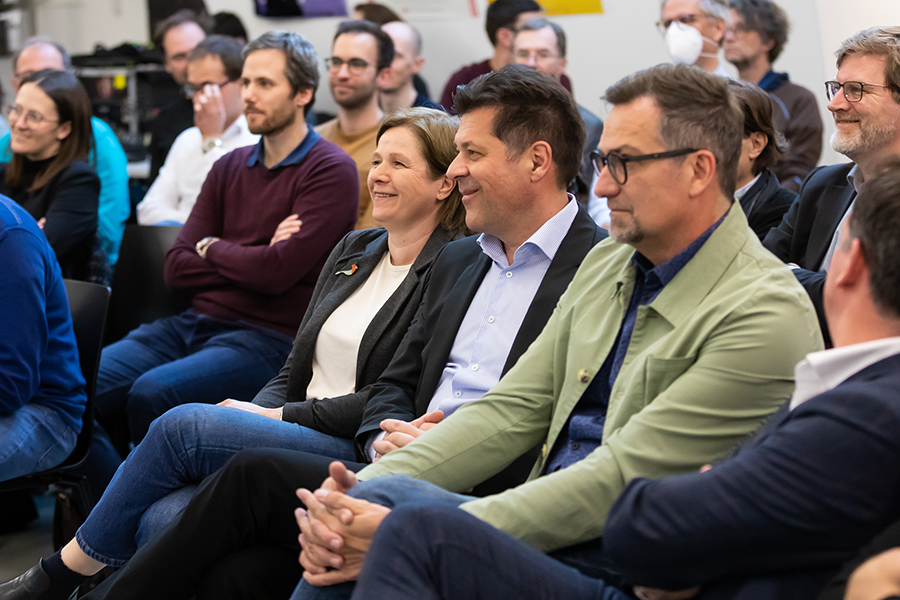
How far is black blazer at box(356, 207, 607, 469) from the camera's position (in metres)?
1.77

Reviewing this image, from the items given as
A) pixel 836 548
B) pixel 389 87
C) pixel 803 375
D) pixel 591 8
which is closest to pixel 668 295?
pixel 803 375

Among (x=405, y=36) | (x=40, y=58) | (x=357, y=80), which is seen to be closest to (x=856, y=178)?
(x=357, y=80)

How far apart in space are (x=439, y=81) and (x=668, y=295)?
429 cm

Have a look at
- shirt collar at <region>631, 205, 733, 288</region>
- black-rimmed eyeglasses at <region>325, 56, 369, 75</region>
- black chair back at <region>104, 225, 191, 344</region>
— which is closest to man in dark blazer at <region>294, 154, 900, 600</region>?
shirt collar at <region>631, 205, 733, 288</region>

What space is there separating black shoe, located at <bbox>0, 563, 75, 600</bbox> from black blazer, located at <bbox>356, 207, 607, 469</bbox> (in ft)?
2.16

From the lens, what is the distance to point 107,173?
3775 mm

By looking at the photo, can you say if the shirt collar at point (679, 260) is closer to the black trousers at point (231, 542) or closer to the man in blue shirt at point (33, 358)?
the black trousers at point (231, 542)

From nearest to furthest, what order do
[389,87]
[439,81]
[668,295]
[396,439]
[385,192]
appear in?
[668,295] → [396,439] → [385,192] → [389,87] → [439,81]

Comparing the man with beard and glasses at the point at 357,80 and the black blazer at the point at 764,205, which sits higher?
the man with beard and glasses at the point at 357,80

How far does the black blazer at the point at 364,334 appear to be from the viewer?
1.99 m

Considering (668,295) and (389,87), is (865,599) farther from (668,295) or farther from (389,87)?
(389,87)

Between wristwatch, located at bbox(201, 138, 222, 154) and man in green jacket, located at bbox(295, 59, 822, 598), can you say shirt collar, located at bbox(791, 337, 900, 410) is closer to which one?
man in green jacket, located at bbox(295, 59, 822, 598)

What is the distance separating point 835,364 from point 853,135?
1.25 meters

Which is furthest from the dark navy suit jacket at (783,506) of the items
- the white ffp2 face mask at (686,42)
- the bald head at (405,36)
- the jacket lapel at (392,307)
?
the bald head at (405,36)
